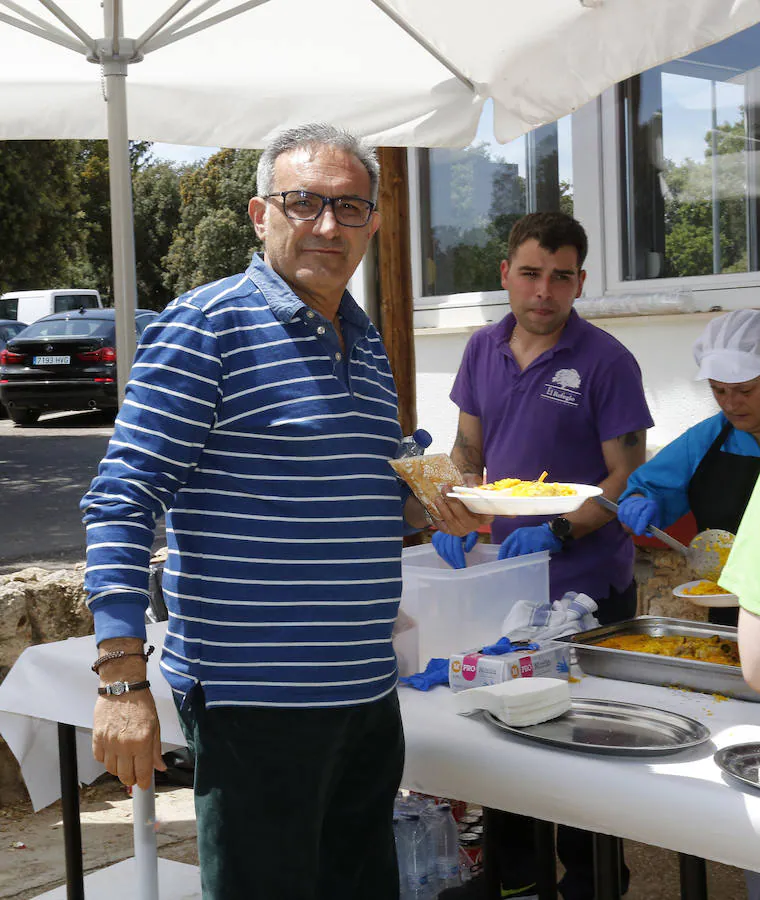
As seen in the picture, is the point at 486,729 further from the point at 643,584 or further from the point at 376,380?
the point at 643,584

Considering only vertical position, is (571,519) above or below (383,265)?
below

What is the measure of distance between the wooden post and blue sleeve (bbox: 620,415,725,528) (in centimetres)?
165

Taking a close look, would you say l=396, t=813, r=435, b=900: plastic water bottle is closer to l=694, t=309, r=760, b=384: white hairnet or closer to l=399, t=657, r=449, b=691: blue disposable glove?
l=399, t=657, r=449, b=691: blue disposable glove

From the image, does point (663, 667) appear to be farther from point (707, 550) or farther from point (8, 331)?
point (8, 331)

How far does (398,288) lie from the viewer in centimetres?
459

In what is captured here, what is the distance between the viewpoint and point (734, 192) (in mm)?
4867

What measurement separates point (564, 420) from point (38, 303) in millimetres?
17685

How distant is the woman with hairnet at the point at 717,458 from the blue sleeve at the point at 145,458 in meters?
1.46

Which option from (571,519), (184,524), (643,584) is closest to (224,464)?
(184,524)

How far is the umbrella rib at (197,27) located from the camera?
128 inches

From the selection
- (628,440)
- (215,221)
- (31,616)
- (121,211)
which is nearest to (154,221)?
(215,221)

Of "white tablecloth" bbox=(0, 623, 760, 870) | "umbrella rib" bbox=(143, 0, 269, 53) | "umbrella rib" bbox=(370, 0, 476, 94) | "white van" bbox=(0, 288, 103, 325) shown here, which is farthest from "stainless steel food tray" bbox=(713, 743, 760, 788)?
"white van" bbox=(0, 288, 103, 325)

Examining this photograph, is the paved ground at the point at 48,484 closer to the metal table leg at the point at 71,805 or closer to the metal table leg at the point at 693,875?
the metal table leg at the point at 71,805

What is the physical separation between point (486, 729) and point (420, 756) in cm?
13
